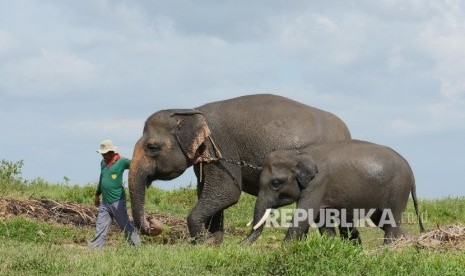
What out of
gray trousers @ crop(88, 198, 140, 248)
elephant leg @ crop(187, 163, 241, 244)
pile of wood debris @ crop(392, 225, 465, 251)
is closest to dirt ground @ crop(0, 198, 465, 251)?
elephant leg @ crop(187, 163, 241, 244)

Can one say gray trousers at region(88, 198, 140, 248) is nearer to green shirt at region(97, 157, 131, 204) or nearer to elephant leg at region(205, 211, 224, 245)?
green shirt at region(97, 157, 131, 204)

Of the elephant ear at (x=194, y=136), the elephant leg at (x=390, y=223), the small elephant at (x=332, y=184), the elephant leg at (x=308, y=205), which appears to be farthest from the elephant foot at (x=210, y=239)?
the elephant leg at (x=390, y=223)

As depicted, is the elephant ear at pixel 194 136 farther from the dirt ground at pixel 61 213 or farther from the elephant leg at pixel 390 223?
the dirt ground at pixel 61 213

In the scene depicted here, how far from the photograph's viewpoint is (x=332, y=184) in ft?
44.3

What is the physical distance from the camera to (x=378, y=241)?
52.6ft

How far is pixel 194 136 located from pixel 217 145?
43 cm

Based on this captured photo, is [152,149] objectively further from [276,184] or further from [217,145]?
[276,184]

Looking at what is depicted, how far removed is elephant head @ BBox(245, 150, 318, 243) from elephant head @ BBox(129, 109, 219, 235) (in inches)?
51.4

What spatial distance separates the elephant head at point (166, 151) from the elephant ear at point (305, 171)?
68.0 inches

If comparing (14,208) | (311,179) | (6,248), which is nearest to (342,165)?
(311,179)

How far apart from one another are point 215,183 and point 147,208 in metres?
7.39

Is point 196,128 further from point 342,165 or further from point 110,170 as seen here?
point 342,165

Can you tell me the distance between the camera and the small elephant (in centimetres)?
1341

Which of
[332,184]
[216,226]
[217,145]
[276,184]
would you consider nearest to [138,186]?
[217,145]
